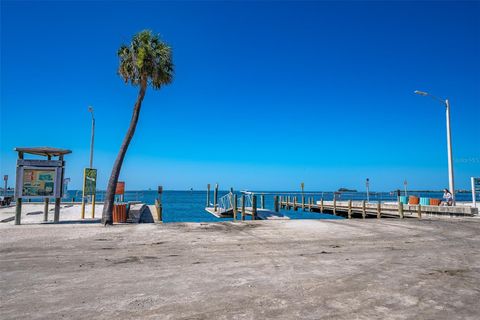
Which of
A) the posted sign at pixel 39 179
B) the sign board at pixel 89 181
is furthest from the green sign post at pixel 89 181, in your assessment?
the posted sign at pixel 39 179

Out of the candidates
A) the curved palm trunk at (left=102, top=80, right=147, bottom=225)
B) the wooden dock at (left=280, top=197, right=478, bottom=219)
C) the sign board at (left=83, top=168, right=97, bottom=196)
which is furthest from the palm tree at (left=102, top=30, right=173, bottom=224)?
the wooden dock at (left=280, top=197, right=478, bottom=219)

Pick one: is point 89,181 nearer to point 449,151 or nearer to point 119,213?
point 119,213

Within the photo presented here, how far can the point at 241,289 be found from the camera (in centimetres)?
551

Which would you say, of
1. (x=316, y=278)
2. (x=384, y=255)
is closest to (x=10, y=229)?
(x=316, y=278)

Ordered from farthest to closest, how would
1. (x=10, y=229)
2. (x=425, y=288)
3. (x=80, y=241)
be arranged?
1. (x=10, y=229)
2. (x=80, y=241)
3. (x=425, y=288)

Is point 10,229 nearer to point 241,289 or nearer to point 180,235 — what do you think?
point 180,235

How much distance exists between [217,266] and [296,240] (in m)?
4.45

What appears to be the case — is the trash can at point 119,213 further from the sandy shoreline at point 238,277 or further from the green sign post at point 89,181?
the sandy shoreline at point 238,277

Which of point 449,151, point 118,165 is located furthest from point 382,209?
point 118,165

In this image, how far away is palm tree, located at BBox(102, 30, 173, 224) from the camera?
15.9 meters

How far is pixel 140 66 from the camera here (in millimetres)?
15867

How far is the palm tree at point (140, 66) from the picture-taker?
1592 cm

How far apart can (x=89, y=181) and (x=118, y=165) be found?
11.5ft

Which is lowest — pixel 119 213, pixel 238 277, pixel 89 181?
pixel 238 277
